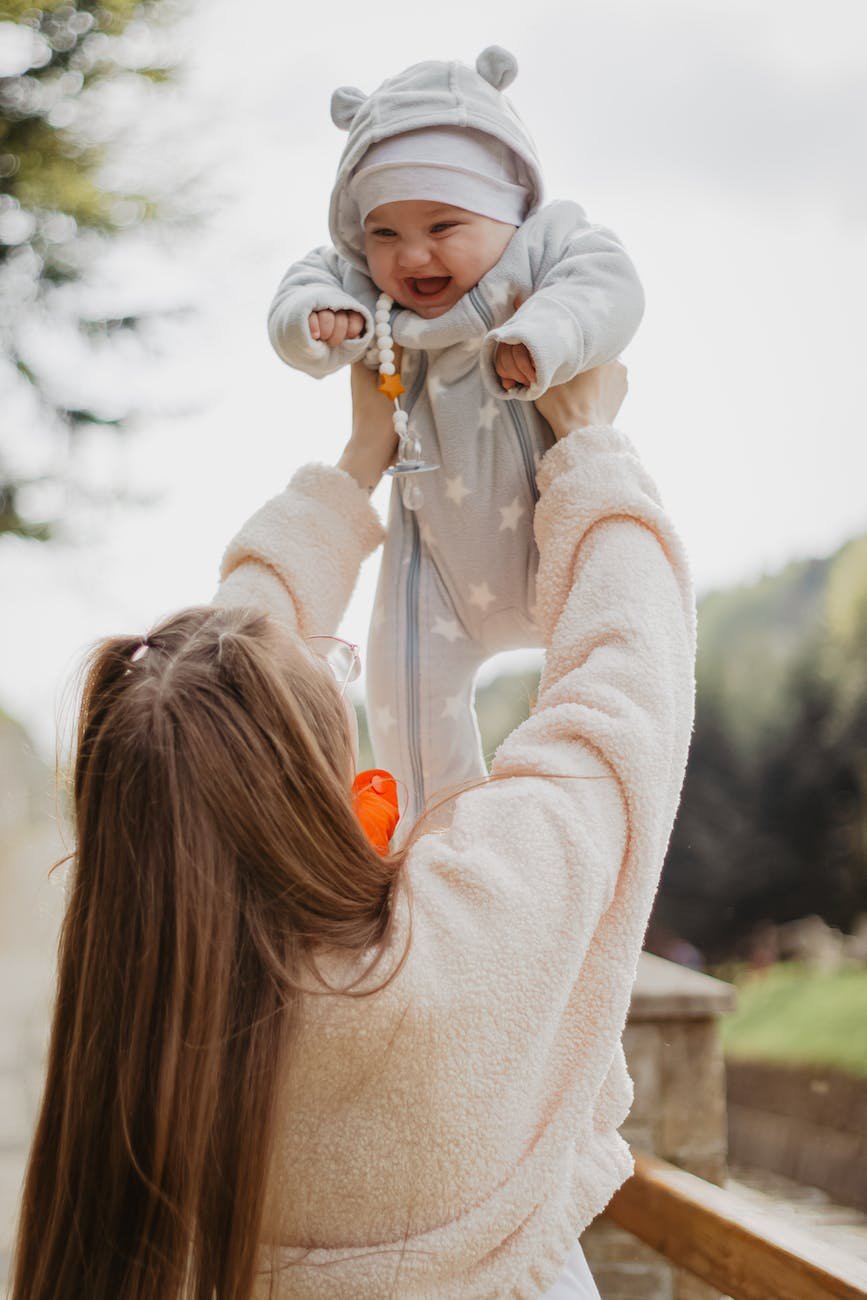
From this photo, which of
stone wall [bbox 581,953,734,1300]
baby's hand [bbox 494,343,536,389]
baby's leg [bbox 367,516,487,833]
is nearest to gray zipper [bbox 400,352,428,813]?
baby's leg [bbox 367,516,487,833]

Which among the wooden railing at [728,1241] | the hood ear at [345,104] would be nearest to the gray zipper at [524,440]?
the hood ear at [345,104]

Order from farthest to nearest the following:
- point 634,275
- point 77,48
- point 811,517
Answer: point 811,517
point 77,48
point 634,275

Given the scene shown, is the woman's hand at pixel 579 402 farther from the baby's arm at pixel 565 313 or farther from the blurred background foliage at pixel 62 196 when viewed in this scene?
the blurred background foliage at pixel 62 196

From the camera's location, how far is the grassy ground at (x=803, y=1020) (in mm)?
4316

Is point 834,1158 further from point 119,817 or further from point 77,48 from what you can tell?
point 77,48

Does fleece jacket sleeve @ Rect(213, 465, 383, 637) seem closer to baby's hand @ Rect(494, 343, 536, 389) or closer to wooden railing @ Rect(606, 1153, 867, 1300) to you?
baby's hand @ Rect(494, 343, 536, 389)

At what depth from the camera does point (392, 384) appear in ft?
3.68

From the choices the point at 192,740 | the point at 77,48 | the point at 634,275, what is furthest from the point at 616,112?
the point at 192,740

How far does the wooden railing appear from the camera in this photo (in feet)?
3.54

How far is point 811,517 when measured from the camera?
611 cm

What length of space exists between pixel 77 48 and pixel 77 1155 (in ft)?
11.9

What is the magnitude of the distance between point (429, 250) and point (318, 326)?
12 centimetres

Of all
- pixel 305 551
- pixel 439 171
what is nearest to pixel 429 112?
pixel 439 171

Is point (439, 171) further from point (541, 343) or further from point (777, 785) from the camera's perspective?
point (777, 785)
